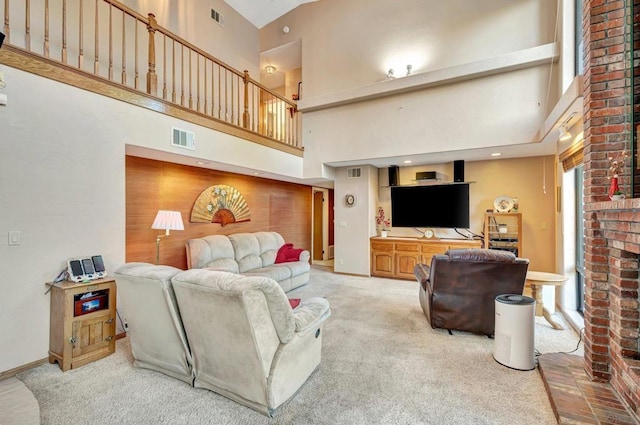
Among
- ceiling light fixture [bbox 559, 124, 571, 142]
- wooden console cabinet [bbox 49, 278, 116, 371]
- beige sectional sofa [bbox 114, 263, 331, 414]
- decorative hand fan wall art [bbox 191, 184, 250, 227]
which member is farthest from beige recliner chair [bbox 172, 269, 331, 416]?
ceiling light fixture [bbox 559, 124, 571, 142]

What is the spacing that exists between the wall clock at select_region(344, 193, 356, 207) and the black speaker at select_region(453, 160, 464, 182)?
2.15 meters

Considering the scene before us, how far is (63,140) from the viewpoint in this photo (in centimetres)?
288

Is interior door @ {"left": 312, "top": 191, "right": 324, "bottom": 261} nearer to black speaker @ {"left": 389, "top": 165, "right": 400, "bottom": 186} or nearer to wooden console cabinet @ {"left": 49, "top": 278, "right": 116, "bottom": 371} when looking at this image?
black speaker @ {"left": 389, "top": 165, "right": 400, "bottom": 186}

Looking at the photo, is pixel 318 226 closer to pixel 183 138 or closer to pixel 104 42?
pixel 183 138

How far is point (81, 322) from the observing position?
108 inches

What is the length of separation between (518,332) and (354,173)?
459 cm

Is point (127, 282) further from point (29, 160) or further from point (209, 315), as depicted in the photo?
point (29, 160)

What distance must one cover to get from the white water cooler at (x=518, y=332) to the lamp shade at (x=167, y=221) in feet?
12.7

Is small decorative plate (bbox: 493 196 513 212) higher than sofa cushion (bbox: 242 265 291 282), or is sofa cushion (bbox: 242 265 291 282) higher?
small decorative plate (bbox: 493 196 513 212)

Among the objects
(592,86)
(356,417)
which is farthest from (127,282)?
(592,86)

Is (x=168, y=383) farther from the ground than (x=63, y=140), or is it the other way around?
(x=63, y=140)

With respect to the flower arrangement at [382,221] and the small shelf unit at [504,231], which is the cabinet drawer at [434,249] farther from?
the flower arrangement at [382,221]

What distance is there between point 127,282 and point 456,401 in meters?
2.82

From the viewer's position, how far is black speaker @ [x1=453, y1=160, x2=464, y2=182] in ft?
19.3
